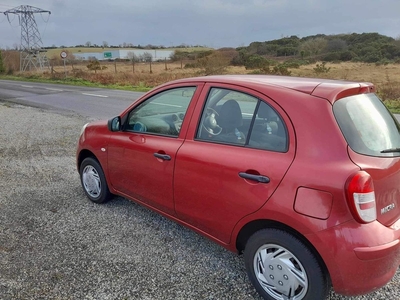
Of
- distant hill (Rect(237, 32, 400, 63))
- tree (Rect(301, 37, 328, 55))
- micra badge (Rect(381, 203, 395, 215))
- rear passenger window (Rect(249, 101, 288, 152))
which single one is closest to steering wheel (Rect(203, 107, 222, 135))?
rear passenger window (Rect(249, 101, 288, 152))

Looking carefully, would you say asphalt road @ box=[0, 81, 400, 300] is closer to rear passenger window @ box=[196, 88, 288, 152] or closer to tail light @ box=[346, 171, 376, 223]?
tail light @ box=[346, 171, 376, 223]

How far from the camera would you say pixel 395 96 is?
15430 millimetres

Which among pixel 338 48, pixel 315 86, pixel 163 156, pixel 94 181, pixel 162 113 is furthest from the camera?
pixel 338 48

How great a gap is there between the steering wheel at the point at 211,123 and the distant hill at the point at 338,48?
42684mm

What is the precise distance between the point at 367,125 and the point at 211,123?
1212mm

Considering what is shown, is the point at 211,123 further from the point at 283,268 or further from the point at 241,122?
the point at 283,268

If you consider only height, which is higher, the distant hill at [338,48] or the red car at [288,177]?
the distant hill at [338,48]

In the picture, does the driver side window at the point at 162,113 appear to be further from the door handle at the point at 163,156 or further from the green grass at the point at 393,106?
the green grass at the point at 393,106

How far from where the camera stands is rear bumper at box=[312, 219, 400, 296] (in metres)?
2.10

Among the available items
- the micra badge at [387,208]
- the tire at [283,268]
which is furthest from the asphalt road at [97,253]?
the micra badge at [387,208]

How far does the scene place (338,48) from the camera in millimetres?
53000

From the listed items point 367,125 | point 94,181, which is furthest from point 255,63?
point 367,125

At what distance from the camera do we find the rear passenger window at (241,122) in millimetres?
2480

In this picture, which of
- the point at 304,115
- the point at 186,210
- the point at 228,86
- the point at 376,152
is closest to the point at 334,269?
the point at 376,152
